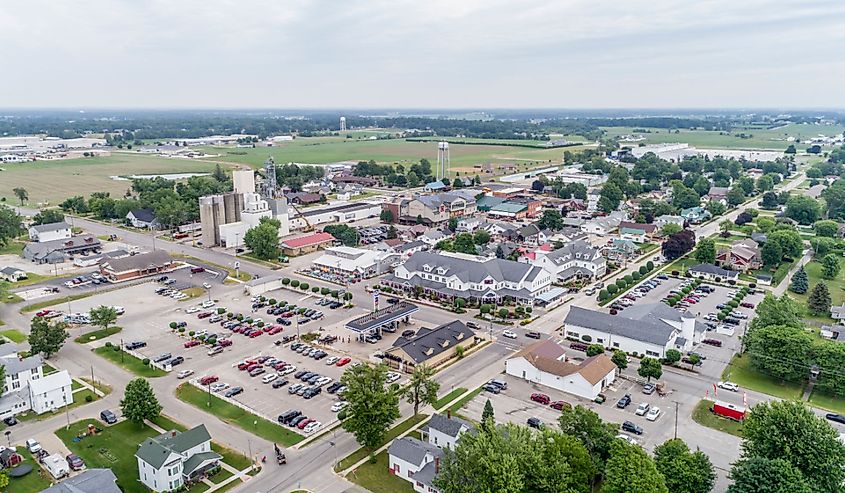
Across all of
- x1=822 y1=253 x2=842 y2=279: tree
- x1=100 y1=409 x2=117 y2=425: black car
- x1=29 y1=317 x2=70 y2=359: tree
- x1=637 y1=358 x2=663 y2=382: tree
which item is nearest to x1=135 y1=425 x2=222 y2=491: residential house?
→ x1=100 y1=409 x2=117 y2=425: black car

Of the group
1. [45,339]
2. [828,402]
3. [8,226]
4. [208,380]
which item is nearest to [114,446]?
[208,380]

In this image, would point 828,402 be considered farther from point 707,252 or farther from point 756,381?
point 707,252

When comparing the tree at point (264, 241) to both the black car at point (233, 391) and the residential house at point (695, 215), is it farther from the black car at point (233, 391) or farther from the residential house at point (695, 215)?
the residential house at point (695, 215)

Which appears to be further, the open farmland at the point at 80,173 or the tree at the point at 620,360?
the open farmland at the point at 80,173

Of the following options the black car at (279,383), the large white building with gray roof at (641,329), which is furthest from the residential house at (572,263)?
the black car at (279,383)

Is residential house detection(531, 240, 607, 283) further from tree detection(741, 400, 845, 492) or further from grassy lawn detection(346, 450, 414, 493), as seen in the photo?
grassy lawn detection(346, 450, 414, 493)

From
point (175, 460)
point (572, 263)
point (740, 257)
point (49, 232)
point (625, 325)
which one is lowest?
point (175, 460)

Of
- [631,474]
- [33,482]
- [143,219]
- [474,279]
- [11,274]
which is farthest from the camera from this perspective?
[143,219]
